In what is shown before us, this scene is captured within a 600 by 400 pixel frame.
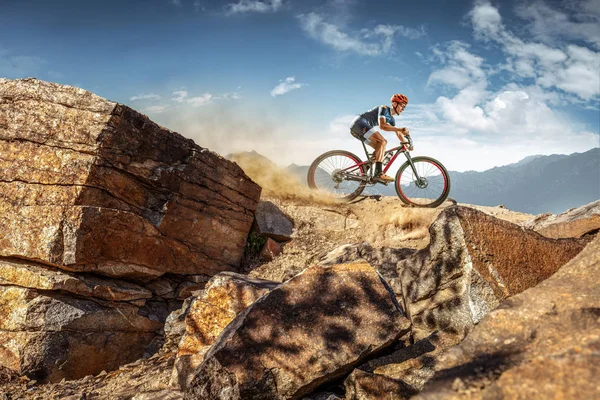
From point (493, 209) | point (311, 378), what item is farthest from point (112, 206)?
point (493, 209)

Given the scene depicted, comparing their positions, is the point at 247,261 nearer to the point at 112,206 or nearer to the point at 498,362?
the point at 112,206

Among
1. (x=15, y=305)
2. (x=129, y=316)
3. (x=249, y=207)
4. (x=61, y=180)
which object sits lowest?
(x=129, y=316)

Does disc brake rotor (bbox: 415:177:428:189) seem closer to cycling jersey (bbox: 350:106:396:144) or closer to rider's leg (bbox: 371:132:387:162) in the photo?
rider's leg (bbox: 371:132:387:162)

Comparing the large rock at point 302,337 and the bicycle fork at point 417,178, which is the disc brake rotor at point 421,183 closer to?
the bicycle fork at point 417,178

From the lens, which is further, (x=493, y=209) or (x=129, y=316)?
(x=493, y=209)

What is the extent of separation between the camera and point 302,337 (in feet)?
13.2

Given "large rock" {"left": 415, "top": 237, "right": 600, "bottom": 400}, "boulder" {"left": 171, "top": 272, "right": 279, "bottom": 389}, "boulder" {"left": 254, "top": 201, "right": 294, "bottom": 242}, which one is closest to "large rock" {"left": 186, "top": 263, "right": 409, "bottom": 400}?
"boulder" {"left": 171, "top": 272, "right": 279, "bottom": 389}

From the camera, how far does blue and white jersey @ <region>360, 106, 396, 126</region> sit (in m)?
11.3

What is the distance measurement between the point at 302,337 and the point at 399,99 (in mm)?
8965

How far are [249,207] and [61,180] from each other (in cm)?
439

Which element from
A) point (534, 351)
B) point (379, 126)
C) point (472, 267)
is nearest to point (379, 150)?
point (379, 126)

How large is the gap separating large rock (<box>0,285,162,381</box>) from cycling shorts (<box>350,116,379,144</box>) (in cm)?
825

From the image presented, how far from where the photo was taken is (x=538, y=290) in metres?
2.62

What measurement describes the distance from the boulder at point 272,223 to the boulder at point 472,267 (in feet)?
19.9
